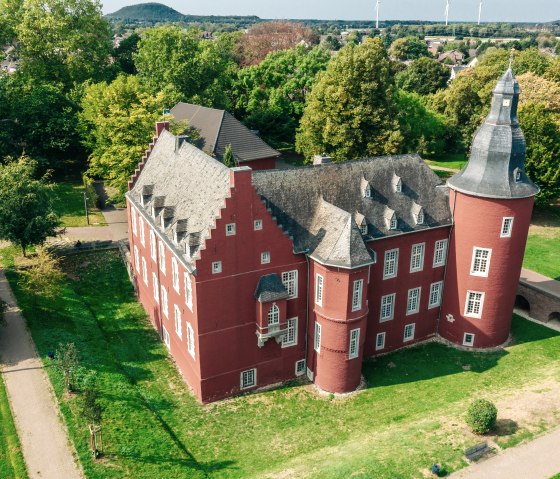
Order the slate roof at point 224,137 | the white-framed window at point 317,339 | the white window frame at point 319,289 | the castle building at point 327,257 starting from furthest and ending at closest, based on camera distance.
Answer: the slate roof at point 224,137 → the white-framed window at point 317,339 → the white window frame at point 319,289 → the castle building at point 327,257

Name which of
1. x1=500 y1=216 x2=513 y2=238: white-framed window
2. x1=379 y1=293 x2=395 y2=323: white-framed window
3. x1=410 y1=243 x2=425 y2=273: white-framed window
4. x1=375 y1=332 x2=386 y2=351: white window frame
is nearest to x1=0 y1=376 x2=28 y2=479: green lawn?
x1=375 y1=332 x2=386 y2=351: white window frame

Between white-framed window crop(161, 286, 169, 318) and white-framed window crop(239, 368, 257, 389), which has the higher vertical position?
white-framed window crop(161, 286, 169, 318)

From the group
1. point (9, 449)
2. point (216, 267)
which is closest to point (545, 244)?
point (216, 267)

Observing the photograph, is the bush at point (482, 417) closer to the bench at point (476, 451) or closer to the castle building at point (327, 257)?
the bench at point (476, 451)

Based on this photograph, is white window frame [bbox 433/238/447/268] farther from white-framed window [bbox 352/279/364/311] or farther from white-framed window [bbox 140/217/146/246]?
white-framed window [bbox 140/217/146/246]

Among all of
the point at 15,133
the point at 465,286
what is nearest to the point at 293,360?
the point at 465,286

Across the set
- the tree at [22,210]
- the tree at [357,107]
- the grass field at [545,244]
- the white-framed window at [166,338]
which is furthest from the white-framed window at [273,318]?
the tree at [357,107]

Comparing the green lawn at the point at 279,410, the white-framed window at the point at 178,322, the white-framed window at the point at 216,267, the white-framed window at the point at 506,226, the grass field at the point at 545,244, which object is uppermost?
the white-framed window at the point at 506,226
